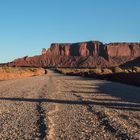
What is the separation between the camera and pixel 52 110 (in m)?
14.2

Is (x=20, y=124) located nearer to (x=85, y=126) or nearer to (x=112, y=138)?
(x=85, y=126)

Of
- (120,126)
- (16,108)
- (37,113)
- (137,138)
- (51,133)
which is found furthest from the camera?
(16,108)

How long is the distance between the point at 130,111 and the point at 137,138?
5.12 m

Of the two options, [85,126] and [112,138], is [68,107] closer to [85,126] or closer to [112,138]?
[85,126]

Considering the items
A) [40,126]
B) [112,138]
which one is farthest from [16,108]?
[112,138]

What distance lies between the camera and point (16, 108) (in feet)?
49.4

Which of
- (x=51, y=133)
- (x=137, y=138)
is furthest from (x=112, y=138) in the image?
(x=51, y=133)

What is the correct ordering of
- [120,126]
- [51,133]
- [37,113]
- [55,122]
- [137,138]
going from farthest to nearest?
1. [37,113]
2. [55,122]
3. [120,126]
4. [51,133]
5. [137,138]

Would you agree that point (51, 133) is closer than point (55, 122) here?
Yes

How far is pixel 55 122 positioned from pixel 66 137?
230cm

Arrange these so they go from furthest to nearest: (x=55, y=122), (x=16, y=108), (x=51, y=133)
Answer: (x=16, y=108), (x=55, y=122), (x=51, y=133)

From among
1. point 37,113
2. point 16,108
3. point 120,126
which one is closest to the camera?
point 120,126

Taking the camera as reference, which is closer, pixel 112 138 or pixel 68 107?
pixel 112 138

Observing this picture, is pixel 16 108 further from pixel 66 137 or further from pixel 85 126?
pixel 66 137
